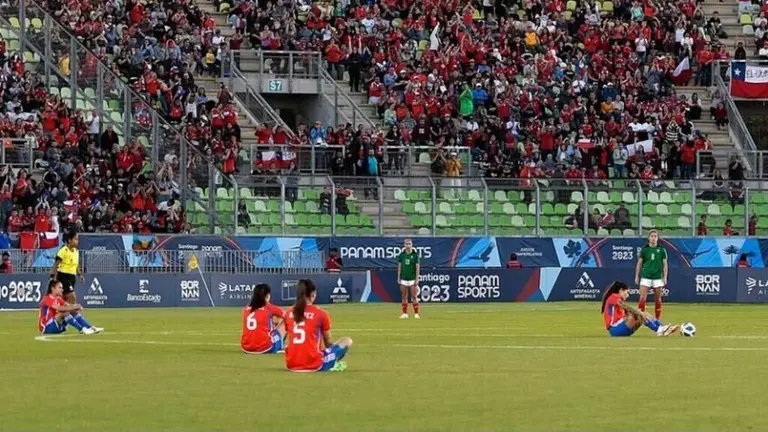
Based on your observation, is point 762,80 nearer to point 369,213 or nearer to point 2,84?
point 369,213

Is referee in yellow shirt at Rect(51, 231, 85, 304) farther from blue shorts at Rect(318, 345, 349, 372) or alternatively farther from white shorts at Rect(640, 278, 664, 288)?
blue shorts at Rect(318, 345, 349, 372)

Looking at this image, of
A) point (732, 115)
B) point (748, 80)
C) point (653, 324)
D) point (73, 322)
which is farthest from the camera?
point (748, 80)

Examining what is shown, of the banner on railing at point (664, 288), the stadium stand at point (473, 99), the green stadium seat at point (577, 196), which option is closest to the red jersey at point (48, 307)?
the stadium stand at point (473, 99)

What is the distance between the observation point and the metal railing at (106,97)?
52469mm

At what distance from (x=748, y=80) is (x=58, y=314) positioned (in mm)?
40580

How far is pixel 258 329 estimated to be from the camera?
25.8 meters

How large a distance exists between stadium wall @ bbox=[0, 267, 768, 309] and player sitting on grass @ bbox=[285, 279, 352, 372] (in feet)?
87.0

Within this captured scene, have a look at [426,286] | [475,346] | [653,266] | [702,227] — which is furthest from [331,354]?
[702,227]

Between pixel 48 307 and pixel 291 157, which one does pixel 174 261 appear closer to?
pixel 291 157

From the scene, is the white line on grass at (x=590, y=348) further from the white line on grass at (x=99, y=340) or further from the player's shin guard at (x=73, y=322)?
the player's shin guard at (x=73, y=322)

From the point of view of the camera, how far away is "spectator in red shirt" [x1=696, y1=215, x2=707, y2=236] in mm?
56750

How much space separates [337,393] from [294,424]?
308cm

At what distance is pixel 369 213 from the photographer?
180 feet

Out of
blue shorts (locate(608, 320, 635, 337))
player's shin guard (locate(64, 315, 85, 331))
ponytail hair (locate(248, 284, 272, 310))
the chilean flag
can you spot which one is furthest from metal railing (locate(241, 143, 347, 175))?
ponytail hair (locate(248, 284, 272, 310))
